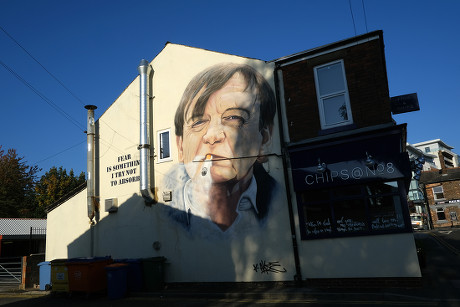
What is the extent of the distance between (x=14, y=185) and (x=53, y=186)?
5476 mm

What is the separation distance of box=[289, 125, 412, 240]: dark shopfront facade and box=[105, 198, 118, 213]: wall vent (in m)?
7.80

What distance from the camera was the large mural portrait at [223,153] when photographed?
1108 cm

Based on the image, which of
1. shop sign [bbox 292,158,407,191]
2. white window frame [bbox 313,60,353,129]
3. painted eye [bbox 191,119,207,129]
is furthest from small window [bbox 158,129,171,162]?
white window frame [bbox 313,60,353,129]

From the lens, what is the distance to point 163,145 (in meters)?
13.4

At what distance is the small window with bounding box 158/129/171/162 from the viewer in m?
13.3

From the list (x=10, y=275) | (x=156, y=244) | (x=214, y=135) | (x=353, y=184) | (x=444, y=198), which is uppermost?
(x=214, y=135)

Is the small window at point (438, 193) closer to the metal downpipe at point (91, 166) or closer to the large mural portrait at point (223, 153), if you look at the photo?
the large mural portrait at point (223, 153)

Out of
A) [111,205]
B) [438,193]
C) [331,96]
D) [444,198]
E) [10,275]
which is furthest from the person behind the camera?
[438,193]

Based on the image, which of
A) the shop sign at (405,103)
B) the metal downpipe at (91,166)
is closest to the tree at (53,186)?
the metal downpipe at (91,166)

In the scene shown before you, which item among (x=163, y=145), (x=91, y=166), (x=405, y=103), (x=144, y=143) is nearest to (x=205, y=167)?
(x=163, y=145)

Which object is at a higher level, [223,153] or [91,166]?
[91,166]

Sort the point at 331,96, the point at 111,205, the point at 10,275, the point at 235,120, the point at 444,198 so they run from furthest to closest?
the point at 444,198 < the point at 10,275 < the point at 111,205 < the point at 235,120 < the point at 331,96
